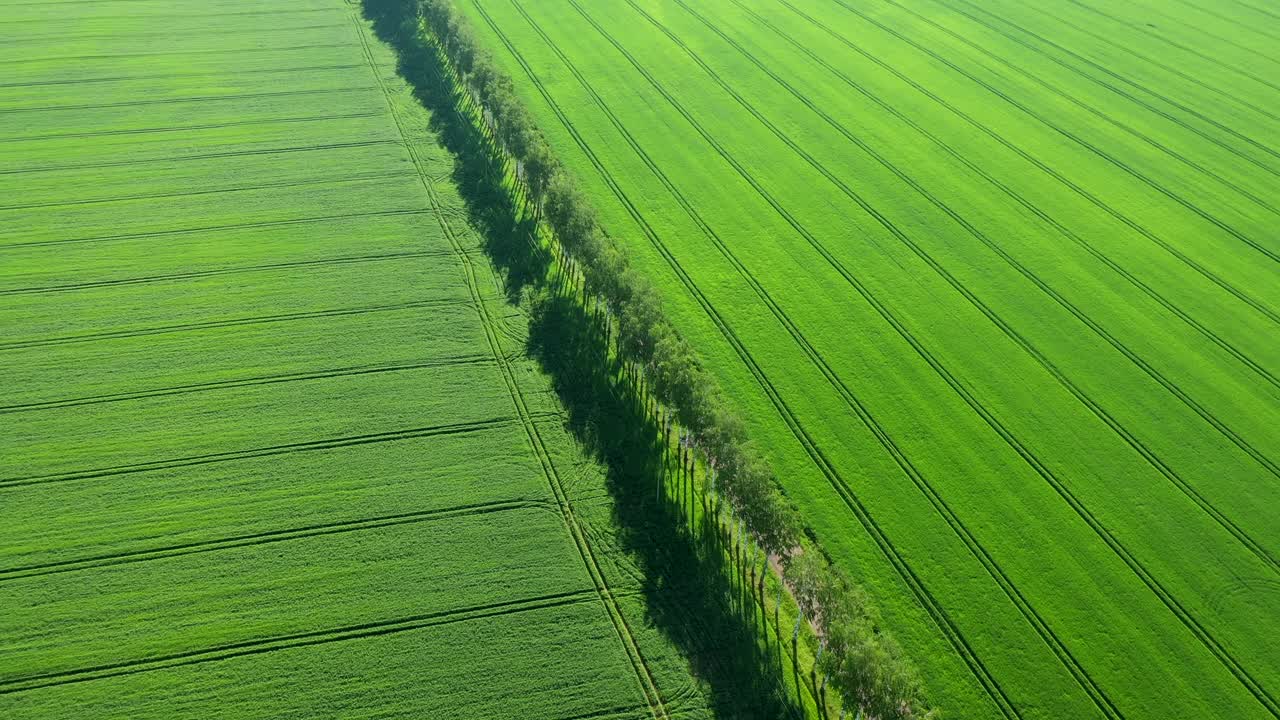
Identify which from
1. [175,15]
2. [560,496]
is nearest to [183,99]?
[175,15]

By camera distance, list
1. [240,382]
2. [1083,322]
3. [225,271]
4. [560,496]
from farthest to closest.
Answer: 1. [225,271]
2. [1083,322]
3. [240,382]
4. [560,496]

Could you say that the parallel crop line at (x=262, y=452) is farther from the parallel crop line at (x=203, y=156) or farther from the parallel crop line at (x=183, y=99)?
the parallel crop line at (x=183, y=99)

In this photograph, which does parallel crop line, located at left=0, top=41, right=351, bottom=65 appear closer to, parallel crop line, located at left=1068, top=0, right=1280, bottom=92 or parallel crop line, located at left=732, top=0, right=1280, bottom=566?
parallel crop line, located at left=732, top=0, right=1280, bottom=566

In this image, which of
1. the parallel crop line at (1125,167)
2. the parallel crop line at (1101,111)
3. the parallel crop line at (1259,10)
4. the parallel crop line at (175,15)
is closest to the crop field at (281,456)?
the parallel crop line at (175,15)

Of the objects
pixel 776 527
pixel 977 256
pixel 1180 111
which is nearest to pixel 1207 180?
pixel 1180 111

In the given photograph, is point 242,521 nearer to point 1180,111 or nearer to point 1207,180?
point 1207,180

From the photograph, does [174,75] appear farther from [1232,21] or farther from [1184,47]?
[1232,21]
